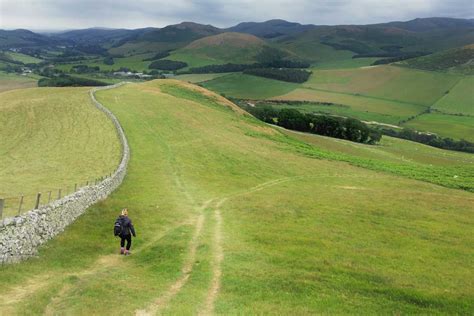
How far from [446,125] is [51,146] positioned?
530ft

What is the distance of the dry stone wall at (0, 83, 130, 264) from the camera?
71.6 feet

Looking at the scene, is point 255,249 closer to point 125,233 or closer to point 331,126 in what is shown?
point 125,233

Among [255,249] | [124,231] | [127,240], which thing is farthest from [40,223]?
[255,249]

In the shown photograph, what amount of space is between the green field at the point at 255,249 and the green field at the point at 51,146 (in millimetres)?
3866

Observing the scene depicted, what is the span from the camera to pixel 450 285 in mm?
23203

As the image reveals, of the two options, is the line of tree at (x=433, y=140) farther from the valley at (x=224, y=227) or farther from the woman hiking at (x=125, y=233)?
the woman hiking at (x=125, y=233)

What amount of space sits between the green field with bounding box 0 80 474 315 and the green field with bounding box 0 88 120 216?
387 cm

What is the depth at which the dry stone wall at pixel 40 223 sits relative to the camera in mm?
21812

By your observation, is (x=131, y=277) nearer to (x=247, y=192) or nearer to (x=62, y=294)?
(x=62, y=294)

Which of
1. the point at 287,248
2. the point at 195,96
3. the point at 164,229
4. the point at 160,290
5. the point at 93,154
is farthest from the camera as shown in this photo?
the point at 195,96

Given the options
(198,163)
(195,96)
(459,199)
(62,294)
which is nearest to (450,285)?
(62,294)

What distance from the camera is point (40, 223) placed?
25.0 m

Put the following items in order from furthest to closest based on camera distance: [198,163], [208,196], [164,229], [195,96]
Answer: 1. [195,96]
2. [198,163]
3. [208,196]
4. [164,229]

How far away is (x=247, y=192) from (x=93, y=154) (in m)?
19.4
